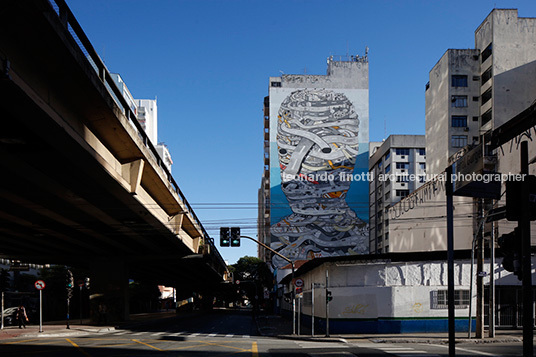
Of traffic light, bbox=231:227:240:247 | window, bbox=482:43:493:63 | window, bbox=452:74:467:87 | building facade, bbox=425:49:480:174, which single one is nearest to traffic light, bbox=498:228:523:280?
traffic light, bbox=231:227:240:247


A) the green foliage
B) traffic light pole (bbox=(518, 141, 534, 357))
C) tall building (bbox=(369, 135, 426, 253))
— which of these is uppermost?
tall building (bbox=(369, 135, 426, 253))

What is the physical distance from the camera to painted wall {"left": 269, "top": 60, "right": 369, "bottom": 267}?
101375 millimetres

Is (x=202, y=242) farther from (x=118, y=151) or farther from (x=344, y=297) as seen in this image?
(x=118, y=151)

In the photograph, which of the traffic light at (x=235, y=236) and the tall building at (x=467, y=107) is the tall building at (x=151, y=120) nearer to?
the tall building at (x=467, y=107)

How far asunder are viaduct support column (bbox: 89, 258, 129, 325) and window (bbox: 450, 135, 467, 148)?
46.5 meters

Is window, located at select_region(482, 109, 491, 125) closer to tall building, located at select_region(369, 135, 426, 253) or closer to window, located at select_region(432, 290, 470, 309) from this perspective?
tall building, located at select_region(369, 135, 426, 253)

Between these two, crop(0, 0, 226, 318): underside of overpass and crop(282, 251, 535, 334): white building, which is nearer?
crop(0, 0, 226, 318): underside of overpass

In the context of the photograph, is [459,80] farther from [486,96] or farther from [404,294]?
[404,294]

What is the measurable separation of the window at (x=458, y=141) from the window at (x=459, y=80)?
22.8 ft

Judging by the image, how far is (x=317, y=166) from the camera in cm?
10256

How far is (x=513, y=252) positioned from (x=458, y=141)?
6764 cm

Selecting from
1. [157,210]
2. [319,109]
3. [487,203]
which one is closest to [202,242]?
[157,210]

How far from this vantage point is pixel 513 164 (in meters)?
39.9

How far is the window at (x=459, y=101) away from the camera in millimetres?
73625
